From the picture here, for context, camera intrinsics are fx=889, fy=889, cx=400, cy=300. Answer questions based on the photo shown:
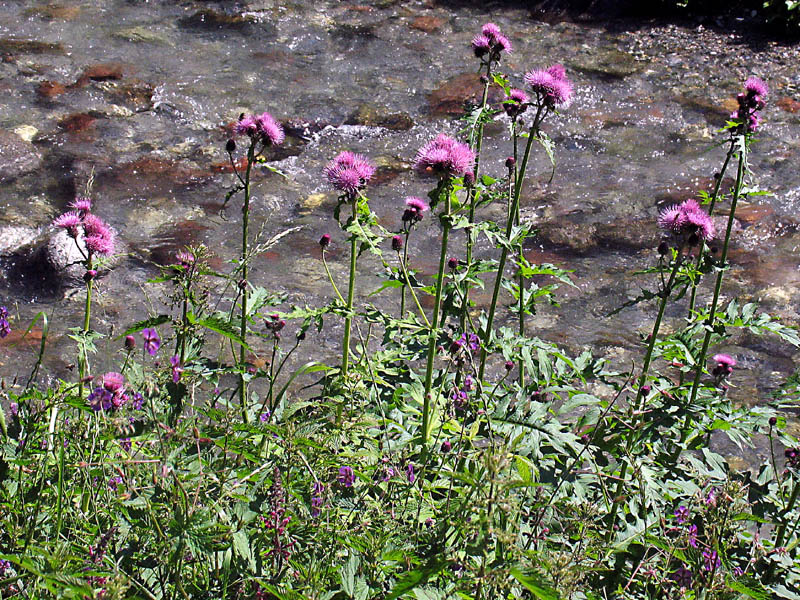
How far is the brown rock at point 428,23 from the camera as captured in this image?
26.5ft

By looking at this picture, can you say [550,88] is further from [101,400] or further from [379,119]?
[379,119]

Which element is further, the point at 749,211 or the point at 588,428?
the point at 749,211

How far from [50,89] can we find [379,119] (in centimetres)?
244

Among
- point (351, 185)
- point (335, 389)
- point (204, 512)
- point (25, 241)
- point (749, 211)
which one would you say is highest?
point (351, 185)

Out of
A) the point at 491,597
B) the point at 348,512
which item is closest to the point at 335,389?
the point at 348,512

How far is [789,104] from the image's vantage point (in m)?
6.75

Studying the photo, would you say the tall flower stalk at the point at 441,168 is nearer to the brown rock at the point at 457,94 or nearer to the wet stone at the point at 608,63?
the brown rock at the point at 457,94

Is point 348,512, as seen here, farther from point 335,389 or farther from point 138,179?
point 138,179

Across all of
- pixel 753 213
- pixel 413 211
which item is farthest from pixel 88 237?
pixel 753 213

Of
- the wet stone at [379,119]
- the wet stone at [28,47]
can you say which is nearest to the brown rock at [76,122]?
the wet stone at [28,47]

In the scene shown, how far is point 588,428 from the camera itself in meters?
2.60

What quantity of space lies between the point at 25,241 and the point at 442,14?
16.2 ft

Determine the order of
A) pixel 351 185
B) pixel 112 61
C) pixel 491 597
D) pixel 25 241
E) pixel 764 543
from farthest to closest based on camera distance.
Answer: pixel 112 61 < pixel 25 241 < pixel 351 185 < pixel 764 543 < pixel 491 597

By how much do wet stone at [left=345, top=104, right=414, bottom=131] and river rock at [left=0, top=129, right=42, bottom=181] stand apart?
2150 mm
